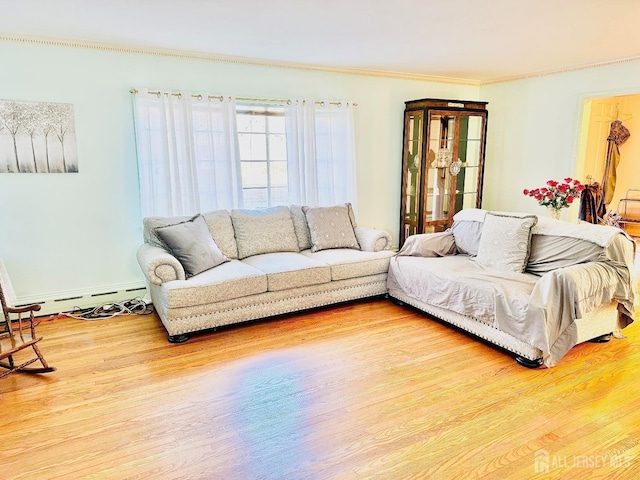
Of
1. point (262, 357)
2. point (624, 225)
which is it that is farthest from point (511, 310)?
point (624, 225)

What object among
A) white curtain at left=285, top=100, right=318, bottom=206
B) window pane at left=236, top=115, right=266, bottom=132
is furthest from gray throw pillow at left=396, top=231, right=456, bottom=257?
window pane at left=236, top=115, right=266, bottom=132

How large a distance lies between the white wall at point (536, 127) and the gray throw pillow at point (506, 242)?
1.75 metres

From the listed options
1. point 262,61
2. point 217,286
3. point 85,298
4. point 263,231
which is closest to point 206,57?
point 262,61

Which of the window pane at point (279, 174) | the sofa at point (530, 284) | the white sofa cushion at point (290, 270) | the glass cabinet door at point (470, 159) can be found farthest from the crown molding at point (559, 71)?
the white sofa cushion at point (290, 270)

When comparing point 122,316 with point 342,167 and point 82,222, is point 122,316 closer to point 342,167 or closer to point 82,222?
point 82,222

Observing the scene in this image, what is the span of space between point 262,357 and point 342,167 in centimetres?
261

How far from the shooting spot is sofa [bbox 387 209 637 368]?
9.34 ft

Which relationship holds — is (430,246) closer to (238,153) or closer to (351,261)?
(351,261)

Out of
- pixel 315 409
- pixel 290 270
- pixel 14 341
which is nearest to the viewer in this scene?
pixel 315 409

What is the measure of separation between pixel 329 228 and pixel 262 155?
3.62 feet

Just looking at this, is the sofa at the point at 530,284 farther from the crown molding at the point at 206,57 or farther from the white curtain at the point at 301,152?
the crown molding at the point at 206,57

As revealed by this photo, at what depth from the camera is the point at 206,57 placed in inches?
163

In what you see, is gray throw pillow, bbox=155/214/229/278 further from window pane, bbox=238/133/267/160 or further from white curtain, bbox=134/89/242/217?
window pane, bbox=238/133/267/160

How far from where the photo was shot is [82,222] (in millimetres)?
3891
